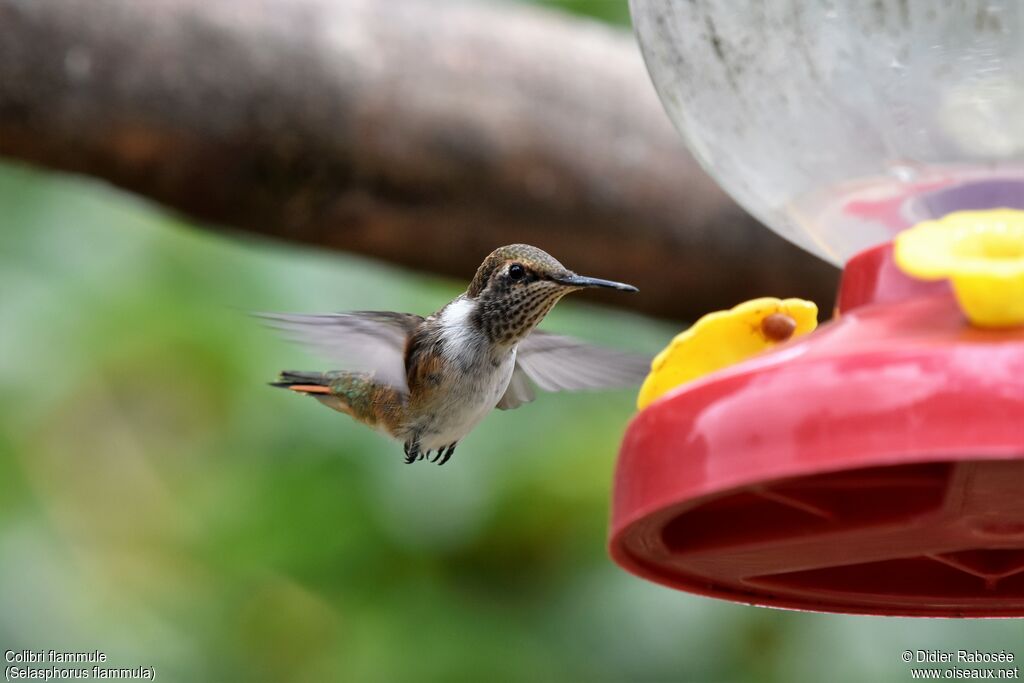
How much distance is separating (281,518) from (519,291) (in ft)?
6.41

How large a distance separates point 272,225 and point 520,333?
1.09 meters

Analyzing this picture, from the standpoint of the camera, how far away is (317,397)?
10.4 feet

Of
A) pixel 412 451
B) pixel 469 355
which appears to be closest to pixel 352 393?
pixel 412 451

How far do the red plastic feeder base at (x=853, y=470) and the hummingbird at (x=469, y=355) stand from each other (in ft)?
1.92

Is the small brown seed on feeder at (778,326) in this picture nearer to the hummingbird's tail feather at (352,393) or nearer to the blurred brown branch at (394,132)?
the hummingbird's tail feather at (352,393)

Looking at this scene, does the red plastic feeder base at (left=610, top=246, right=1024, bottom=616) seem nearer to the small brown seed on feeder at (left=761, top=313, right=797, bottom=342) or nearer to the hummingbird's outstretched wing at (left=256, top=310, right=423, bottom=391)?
the small brown seed on feeder at (left=761, top=313, right=797, bottom=342)

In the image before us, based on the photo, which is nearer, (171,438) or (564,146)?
(564,146)

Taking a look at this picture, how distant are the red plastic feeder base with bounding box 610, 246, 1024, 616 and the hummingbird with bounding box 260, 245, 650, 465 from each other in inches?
23.1

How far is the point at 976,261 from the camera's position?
1.74 meters

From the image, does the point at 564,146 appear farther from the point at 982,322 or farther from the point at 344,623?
the point at 982,322

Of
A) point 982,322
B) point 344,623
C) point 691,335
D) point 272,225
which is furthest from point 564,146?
point 982,322

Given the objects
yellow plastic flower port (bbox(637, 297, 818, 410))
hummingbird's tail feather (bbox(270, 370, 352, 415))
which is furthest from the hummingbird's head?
yellow plastic flower port (bbox(637, 297, 818, 410))

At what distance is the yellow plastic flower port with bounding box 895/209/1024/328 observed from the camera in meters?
1.70

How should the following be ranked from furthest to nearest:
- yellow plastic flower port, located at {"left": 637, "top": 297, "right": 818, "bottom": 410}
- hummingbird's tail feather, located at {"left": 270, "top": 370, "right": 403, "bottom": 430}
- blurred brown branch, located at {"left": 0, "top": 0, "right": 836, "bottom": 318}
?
blurred brown branch, located at {"left": 0, "top": 0, "right": 836, "bottom": 318} → hummingbird's tail feather, located at {"left": 270, "top": 370, "right": 403, "bottom": 430} → yellow plastic flower port, located at {"left": 637, "top": 297, "right": 818, "bottom": 410}
